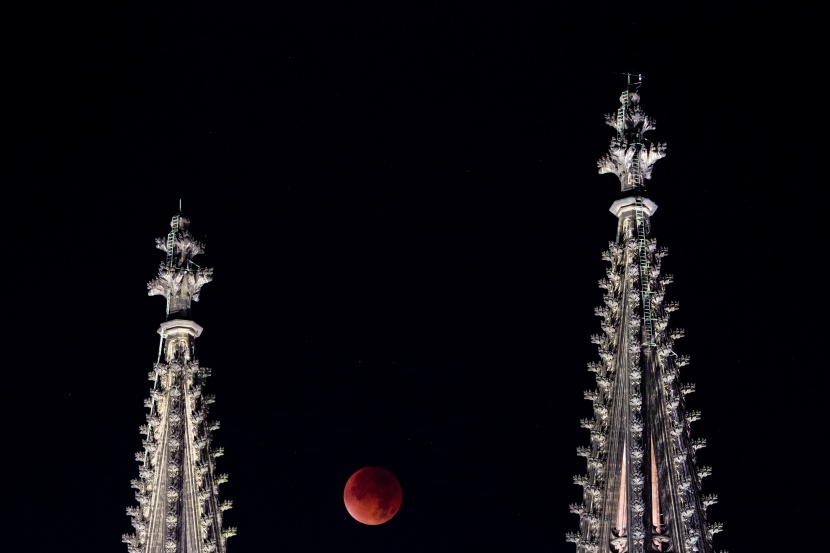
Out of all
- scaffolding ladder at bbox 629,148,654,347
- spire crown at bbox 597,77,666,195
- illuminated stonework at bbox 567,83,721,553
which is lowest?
illuminated stonework at bbox 567,83,721,553

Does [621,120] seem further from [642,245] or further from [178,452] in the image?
[178,452]

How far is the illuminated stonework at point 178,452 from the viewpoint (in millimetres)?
44438

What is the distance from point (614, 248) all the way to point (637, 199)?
49.9 inches

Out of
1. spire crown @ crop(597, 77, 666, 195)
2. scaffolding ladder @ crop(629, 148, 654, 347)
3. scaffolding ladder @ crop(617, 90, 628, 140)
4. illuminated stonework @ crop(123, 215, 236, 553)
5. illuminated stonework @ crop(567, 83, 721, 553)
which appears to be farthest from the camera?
illuminated stonework @ crop(123, 215, 236, 553)

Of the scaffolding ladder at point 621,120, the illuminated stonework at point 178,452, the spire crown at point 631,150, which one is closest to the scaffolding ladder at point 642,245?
the spire crown at point 631,150

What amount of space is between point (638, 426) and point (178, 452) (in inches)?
467

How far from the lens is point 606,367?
41.0 meters

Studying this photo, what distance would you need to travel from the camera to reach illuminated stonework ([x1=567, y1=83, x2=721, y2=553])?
39.2 metres

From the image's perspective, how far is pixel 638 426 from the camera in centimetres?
3966

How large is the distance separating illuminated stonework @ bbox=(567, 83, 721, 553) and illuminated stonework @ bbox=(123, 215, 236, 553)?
9.77 metres

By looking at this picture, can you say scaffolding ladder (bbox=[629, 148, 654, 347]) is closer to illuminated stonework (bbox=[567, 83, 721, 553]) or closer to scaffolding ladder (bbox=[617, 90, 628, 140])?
illuminated stonework (bbox=[567, 83, 721, 553])

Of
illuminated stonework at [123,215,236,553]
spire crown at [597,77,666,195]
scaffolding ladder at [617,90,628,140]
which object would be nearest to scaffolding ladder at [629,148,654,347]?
spire crown at [597,77,666,195]

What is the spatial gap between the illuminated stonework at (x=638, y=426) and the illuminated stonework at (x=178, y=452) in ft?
32.1

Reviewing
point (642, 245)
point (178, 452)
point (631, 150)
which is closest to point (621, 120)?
point (631, 150)
